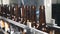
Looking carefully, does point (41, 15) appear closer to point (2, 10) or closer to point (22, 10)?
point (22, 10)

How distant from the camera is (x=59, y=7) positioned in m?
3.09

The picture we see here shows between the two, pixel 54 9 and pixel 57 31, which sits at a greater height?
pixel 54 9

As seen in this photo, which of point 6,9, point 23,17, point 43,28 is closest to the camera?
point 43,28

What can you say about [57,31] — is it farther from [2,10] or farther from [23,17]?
[2,10]

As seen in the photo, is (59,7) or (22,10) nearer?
(22,10)

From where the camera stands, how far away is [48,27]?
1.68 metres

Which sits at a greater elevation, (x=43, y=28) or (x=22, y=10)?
(x=22, y=10)

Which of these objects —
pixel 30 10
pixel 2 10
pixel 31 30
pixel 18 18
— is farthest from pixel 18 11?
pixel 2 10

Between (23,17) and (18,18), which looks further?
(18,18)

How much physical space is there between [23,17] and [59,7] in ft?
4.39

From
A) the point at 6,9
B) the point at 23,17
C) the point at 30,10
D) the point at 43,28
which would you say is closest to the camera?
the point at 43,28

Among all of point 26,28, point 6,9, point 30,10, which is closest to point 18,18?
point 30,10

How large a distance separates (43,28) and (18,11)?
2.32 ft

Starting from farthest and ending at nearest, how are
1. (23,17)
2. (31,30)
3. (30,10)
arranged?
(23,17), (30,10), (31,30)
